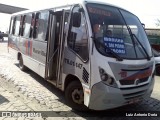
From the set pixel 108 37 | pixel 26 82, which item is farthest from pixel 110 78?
pixel 26 82

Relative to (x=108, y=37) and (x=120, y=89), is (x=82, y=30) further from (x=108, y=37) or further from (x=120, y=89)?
(x=120, y=89)

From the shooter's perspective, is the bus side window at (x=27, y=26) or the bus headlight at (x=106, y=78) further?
the bus side window at (x=27, y=26)

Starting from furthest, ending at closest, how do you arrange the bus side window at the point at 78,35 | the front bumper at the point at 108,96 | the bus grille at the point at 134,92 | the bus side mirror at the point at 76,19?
the bus side mirror at the point at 76,19, the bus side window at the point at 78,35, the bus grille at the point at 134,92, the front bumper at the point at 108,96

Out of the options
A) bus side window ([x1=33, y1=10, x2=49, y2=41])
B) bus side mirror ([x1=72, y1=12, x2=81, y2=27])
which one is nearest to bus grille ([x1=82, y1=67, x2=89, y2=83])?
bus side mirror ([x1=72, y1=12, x2=81, y2=27])

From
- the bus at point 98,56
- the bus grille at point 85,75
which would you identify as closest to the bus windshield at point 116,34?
the bus at point 98,56

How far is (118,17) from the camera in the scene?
548 cm

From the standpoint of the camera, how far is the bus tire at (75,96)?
5.31m

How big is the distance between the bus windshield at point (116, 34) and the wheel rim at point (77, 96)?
1.23m

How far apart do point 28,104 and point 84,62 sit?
2.00 m

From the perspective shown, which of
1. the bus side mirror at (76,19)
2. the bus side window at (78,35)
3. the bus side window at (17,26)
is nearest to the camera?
the bus side window at (78,35)

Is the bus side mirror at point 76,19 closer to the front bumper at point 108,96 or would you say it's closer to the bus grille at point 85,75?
the bus grille at point 85,75

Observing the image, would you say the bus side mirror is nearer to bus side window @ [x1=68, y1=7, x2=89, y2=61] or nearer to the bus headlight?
bus side window @ [x1=68, y1=7, x2=89, y2=61]

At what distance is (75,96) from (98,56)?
1.39 metres

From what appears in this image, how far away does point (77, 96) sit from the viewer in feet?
17.8
